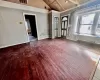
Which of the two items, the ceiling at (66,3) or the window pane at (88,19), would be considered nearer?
the window pane at (88,19)

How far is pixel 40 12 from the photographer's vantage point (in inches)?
196

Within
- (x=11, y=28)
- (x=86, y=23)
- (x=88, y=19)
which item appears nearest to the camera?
(x=11, y=28)

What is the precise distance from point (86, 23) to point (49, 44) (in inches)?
116

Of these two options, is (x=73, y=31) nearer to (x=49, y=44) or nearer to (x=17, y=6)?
(x=49, y=44)

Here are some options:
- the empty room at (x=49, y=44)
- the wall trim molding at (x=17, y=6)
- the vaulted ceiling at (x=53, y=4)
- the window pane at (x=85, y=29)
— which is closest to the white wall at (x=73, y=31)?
the empty room at (x=49, y=44)

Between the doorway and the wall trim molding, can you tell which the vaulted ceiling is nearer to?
the wall trim molding

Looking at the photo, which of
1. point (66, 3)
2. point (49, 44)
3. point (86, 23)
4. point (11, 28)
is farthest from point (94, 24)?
point (11, 28)

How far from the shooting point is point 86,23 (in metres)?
4.04

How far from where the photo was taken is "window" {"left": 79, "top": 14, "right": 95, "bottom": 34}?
149 inches

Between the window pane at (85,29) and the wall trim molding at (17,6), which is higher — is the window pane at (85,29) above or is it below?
below

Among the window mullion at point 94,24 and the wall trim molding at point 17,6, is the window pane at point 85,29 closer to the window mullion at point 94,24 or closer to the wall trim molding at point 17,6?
the window mullion at point 94,24

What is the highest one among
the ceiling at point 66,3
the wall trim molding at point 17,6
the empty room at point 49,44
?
the ceiling at point 66,3

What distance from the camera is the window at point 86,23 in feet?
12.4

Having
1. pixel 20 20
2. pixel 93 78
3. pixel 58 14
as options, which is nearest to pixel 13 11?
pixel 20 20
